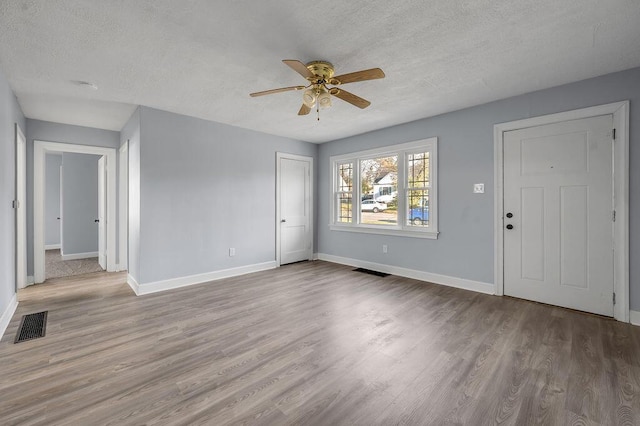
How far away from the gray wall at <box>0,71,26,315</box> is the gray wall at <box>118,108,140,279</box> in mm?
1203

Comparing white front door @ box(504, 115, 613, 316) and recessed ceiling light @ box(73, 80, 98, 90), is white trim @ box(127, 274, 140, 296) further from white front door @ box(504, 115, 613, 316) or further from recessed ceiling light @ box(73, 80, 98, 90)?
white front door @ box(504, 115, 613, 316)

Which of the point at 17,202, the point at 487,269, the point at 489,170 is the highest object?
the point at 489,170

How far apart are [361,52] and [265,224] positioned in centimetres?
352

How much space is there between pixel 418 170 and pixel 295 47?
2.97m

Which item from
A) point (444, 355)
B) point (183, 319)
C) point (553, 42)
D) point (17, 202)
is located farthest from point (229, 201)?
point (553, 42)

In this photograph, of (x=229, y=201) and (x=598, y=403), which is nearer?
(x=598, y=403)

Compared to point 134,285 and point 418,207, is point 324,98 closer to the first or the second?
point 418,207

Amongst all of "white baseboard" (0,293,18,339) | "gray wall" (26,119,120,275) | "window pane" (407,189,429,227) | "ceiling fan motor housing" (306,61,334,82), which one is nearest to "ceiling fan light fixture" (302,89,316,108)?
"ceiling fan motor housing" (306,61,334,82)

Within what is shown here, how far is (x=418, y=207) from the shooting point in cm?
466

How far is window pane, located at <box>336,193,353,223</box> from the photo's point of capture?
5766 mm

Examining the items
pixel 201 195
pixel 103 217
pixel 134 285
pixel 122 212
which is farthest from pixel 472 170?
pixel 103 217

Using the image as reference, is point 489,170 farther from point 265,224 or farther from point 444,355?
point 265,224

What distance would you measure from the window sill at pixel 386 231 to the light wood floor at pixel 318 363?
1087 millimetres

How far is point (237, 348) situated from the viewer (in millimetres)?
2434
